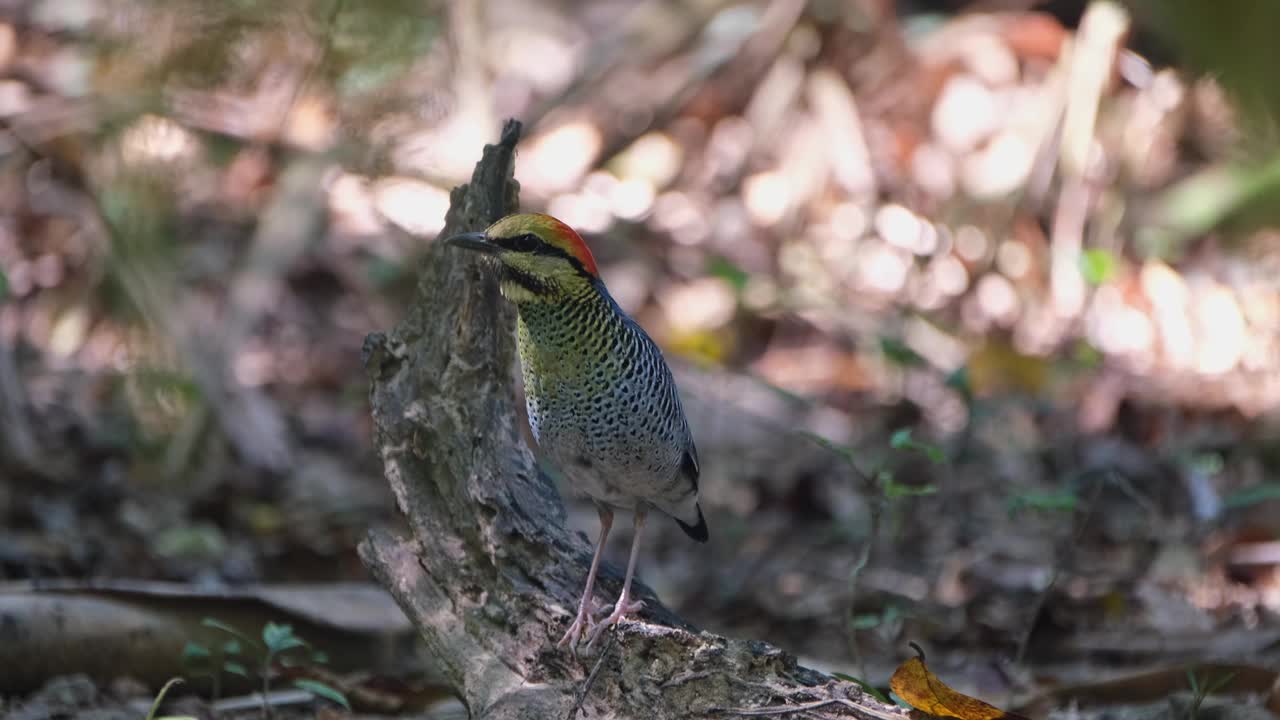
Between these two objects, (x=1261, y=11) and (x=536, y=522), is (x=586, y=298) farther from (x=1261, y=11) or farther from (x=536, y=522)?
(x=1261, y=11)

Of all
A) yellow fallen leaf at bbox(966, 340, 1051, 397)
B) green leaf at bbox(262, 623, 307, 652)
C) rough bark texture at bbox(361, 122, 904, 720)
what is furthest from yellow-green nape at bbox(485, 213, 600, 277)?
yellow fallen leaf at bbox(966, 340, 1051, 397)

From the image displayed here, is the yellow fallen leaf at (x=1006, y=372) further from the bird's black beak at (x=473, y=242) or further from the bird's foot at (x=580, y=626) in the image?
the bird's black beak at (x=473, y=242)

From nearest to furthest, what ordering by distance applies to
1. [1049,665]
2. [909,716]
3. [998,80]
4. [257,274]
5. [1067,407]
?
1. [909,716]
2. [1049,665]
3. [257,274]
4. [1067,407]
5. [998,80]

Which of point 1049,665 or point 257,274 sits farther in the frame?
point 257,274

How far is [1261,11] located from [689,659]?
8.78ft

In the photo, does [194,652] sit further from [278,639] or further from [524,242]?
[524,242]

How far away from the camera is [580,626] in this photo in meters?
3.63

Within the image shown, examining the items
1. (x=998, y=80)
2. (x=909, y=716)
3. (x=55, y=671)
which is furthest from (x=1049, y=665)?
(x=998, y=80)

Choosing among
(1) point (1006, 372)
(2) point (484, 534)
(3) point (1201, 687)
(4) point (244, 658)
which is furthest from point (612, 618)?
(1) point (1006, 372)

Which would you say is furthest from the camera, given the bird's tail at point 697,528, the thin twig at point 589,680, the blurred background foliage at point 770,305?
the blurred background foliage at point 770,305

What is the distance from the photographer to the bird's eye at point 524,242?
366cm

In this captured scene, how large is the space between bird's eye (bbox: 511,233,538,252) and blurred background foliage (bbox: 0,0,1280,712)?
38 centimetres

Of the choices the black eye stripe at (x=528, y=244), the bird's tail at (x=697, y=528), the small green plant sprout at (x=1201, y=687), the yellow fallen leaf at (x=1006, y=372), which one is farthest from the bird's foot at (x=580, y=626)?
the yellow fallen leaf at (x=1006, y=372)

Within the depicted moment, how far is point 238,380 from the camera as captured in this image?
8492 mm
